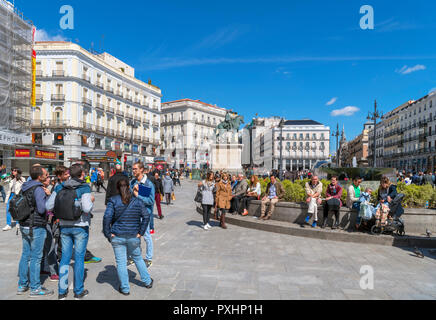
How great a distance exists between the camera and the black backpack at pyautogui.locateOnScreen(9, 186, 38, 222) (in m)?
3.94

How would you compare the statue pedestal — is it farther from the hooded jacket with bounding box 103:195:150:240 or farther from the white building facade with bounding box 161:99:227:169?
the white building facade with bounding box 161:99:227:169

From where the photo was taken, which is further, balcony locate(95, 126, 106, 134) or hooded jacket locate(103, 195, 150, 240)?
balcony locate(95, 126, 106, 134)

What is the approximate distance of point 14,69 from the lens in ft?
84.1

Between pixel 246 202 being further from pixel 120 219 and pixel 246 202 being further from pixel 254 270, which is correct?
pixel 120 219

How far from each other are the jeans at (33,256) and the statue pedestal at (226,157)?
29998 millimetres

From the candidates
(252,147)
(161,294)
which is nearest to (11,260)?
(161,294)

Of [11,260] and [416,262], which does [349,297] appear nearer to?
[416,262]

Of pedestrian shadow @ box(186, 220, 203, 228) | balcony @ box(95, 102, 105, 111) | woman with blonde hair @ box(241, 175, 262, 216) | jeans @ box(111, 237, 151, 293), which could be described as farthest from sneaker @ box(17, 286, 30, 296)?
balcony @ box(95, 102, 105, 111)

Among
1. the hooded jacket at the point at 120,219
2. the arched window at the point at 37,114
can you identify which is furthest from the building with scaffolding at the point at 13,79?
the hooded jacket at the point at 120,219

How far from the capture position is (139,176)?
5.86 m

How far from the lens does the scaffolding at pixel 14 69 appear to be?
23.4 metres

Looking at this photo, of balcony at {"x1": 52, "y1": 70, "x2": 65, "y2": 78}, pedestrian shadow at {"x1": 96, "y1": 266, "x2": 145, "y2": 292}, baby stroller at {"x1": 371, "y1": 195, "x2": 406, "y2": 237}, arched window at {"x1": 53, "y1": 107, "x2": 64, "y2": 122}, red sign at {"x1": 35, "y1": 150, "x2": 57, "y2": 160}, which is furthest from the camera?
arched window at {"x1": 53, "y1": 107, "x2": 64, "y2": 122}

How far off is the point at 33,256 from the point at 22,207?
2.20 ft

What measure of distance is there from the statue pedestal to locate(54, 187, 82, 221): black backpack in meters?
30.2
